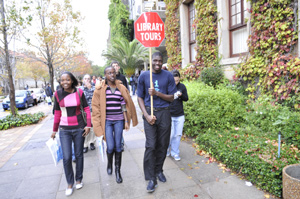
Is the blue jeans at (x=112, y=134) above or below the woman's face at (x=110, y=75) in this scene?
below

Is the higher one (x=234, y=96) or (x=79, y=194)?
(x=234, y=96)

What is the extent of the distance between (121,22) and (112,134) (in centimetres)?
2599

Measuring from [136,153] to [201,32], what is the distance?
5.91 metres

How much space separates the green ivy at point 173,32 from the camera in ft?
36.6

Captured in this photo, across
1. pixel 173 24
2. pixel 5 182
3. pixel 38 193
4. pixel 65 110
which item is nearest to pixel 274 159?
pixel 65 110

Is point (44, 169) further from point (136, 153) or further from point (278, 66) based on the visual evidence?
point (278, 66)

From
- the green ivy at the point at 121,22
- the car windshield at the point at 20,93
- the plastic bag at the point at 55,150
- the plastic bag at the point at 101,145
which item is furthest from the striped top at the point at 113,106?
the green ivy at the point at 121,22

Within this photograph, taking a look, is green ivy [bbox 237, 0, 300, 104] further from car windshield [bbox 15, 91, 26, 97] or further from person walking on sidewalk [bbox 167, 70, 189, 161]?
car windshield [bbox 15, 91, 26, 97]

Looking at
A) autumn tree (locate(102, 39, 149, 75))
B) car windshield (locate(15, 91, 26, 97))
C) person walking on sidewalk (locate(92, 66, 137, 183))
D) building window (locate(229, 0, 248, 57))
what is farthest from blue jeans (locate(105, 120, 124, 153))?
autumn tree (locate(102, 39, 149, 75))

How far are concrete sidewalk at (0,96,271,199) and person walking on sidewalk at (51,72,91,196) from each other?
42 centimetres

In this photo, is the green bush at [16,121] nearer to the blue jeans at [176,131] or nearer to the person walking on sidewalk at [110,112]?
the person walking on sidewalk at [110,112]

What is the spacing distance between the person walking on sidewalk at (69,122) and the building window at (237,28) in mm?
5938

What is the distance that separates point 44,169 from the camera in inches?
177

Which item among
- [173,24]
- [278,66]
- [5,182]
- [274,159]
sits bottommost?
[5,182]
